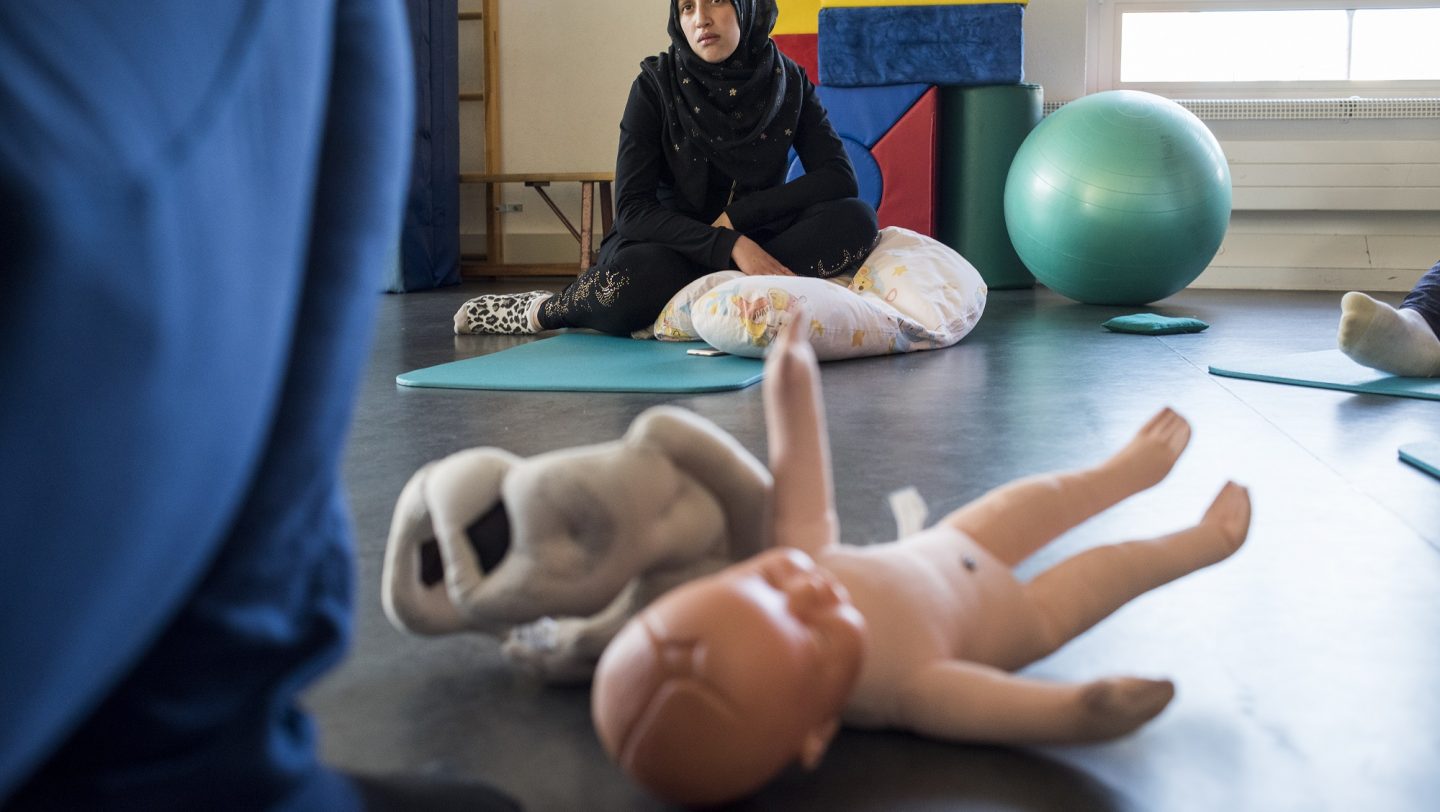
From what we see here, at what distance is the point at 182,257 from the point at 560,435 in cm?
117

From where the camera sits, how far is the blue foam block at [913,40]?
12.4ft

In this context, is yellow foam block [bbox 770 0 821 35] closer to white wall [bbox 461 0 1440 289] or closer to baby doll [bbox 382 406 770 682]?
white wall [bbox 461 0 1440 289]

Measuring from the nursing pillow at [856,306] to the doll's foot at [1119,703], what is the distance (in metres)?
1.44

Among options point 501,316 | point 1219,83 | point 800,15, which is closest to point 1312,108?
point 1219,83

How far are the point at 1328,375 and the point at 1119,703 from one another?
5.08ft

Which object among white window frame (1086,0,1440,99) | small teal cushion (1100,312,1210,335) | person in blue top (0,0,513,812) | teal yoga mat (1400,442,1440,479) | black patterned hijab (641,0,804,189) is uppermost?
white window frame (1086,0,1440,99)

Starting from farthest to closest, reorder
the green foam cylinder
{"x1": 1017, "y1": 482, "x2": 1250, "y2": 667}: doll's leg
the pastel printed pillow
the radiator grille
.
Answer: the radiator grille → the green foam cylinder → the pastel printed pillow → {"x1": 1017, "y1": 482, "x2": 1250, "y2": 667}: doll's leg

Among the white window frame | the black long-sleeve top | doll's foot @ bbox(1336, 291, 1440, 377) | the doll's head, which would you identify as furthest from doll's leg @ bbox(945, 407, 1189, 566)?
the white window frame

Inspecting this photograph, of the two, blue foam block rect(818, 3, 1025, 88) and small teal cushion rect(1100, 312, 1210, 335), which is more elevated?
blue foam block rect(818, 3, 1025, 88)

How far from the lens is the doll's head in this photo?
53 cm

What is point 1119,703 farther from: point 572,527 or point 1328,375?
point 1328,375

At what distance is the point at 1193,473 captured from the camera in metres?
1.30

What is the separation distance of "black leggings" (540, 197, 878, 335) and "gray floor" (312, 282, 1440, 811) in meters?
0.72

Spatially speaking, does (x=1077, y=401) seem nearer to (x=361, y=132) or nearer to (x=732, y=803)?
(x=732, y=803)
